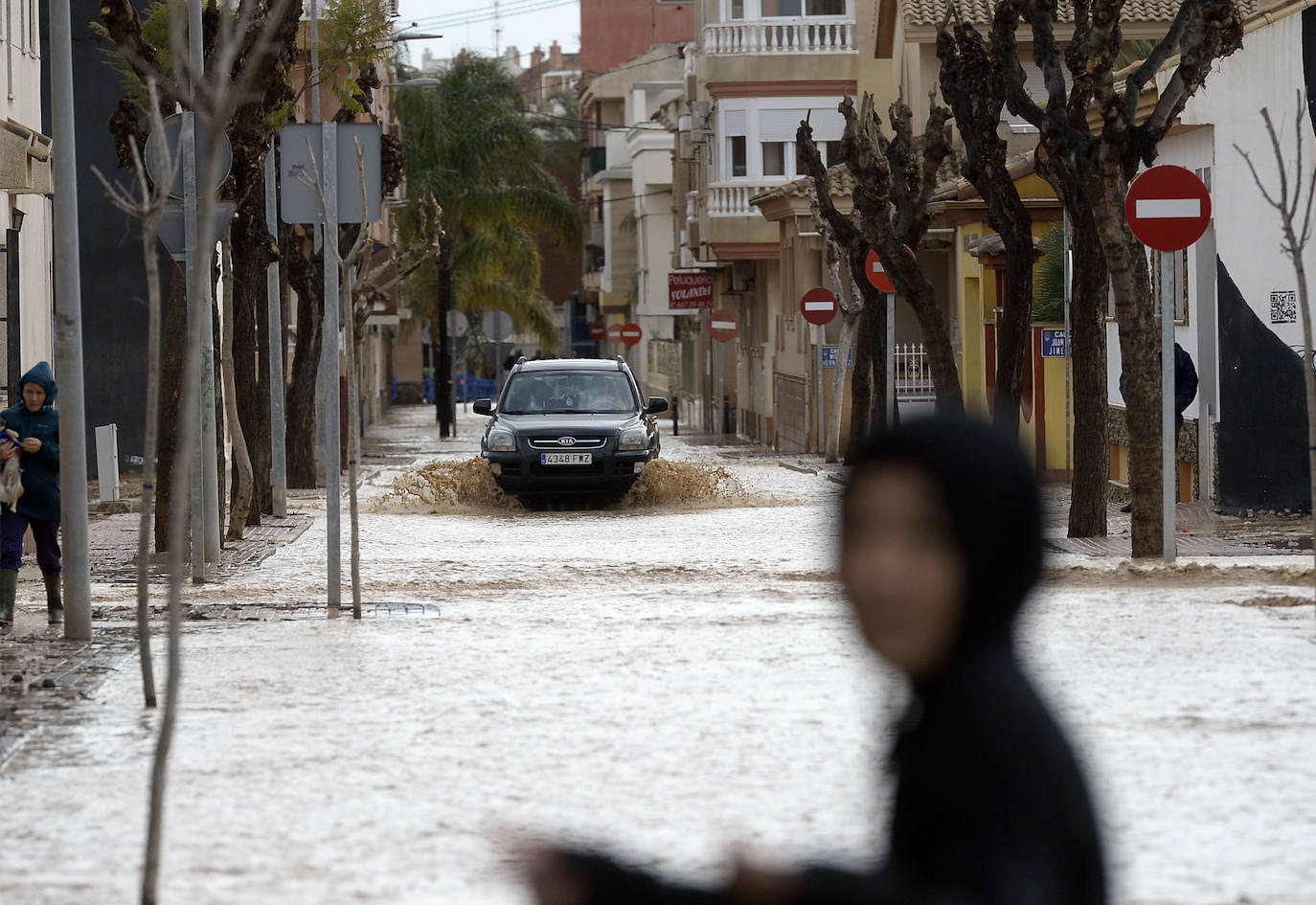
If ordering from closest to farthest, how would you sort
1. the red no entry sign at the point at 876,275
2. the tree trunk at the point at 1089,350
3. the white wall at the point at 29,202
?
the tree trunk at the point at 1089,350, the white wall at the point at 29,202, the red no entry sign at the point at 876,275

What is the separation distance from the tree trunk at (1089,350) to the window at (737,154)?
30225 mm

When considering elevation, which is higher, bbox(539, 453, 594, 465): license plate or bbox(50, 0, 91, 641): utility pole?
bbox(50, 0, 91, 641): utility pole

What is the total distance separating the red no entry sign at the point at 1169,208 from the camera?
15422 mm

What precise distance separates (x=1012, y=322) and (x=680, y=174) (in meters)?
42.6

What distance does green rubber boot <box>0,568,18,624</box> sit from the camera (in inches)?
511

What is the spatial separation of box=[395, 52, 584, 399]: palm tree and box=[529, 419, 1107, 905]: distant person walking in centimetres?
6126

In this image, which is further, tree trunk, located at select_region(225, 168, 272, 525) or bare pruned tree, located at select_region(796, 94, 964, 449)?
bare pruned tree, located at select_region(796, 94, 964, 449)

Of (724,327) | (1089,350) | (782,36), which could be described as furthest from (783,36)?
(1089,350)

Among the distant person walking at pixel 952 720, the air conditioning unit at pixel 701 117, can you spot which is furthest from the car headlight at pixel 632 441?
the air conditioning unit at pixel 701 117

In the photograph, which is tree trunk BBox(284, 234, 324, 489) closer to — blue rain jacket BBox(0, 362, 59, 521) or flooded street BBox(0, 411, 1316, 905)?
flooded street BBox(0, 411, 1316, 905)

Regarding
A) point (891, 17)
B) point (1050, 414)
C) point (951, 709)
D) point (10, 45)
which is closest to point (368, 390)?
point (891, 17)

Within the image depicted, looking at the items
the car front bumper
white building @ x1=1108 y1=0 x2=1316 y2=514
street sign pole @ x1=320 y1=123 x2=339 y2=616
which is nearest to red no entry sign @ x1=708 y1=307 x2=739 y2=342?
the car front bumper

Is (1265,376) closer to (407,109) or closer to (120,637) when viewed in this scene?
(120,637)

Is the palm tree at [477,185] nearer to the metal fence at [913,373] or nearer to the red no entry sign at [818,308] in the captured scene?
the metal fence at [913,373]
